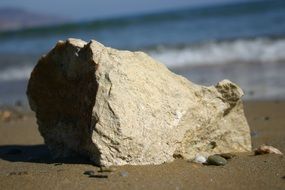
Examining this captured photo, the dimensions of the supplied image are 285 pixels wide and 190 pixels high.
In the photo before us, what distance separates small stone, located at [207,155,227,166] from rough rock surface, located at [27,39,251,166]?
0.15 meters

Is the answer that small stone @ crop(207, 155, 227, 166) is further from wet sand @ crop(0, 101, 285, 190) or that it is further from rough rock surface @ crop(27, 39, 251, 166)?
rough rock surface @ crop(27, 39, 251, 166)

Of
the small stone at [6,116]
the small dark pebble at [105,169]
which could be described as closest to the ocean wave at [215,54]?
the small stone at [6,116]

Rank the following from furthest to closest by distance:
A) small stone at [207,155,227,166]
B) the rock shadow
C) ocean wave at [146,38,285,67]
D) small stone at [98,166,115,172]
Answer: ocean wave at [146,38,285,67], the rock shadow, small stone at [207,155,227,166], small stone at [98,166,115,172]

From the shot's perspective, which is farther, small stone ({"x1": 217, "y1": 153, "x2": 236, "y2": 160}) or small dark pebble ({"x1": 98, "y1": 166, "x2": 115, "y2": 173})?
small stone ({"x1": 217, "y1": 153, "x2": 236, "y2": 160})

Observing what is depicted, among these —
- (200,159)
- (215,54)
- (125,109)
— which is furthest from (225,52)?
(125,109)

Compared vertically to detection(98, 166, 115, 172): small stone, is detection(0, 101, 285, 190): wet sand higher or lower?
lower

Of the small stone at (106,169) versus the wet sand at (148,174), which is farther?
the small stone at (106,169)

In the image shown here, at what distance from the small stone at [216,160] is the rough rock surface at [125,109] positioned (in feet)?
0.50

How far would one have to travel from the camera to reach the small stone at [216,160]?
3338 millimetres

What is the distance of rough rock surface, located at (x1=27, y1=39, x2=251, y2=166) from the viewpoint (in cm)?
314

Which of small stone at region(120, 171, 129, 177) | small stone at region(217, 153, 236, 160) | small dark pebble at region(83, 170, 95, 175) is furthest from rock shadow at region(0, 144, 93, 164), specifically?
small stone at region(217, 153, 236, 160)

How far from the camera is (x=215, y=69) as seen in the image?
1066 cm

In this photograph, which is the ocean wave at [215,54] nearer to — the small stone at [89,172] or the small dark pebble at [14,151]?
the small dark pebble at [14,151]

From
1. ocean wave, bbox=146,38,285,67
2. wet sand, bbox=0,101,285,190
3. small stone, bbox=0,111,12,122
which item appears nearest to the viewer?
wet sand, bbox=0,101,285,190
